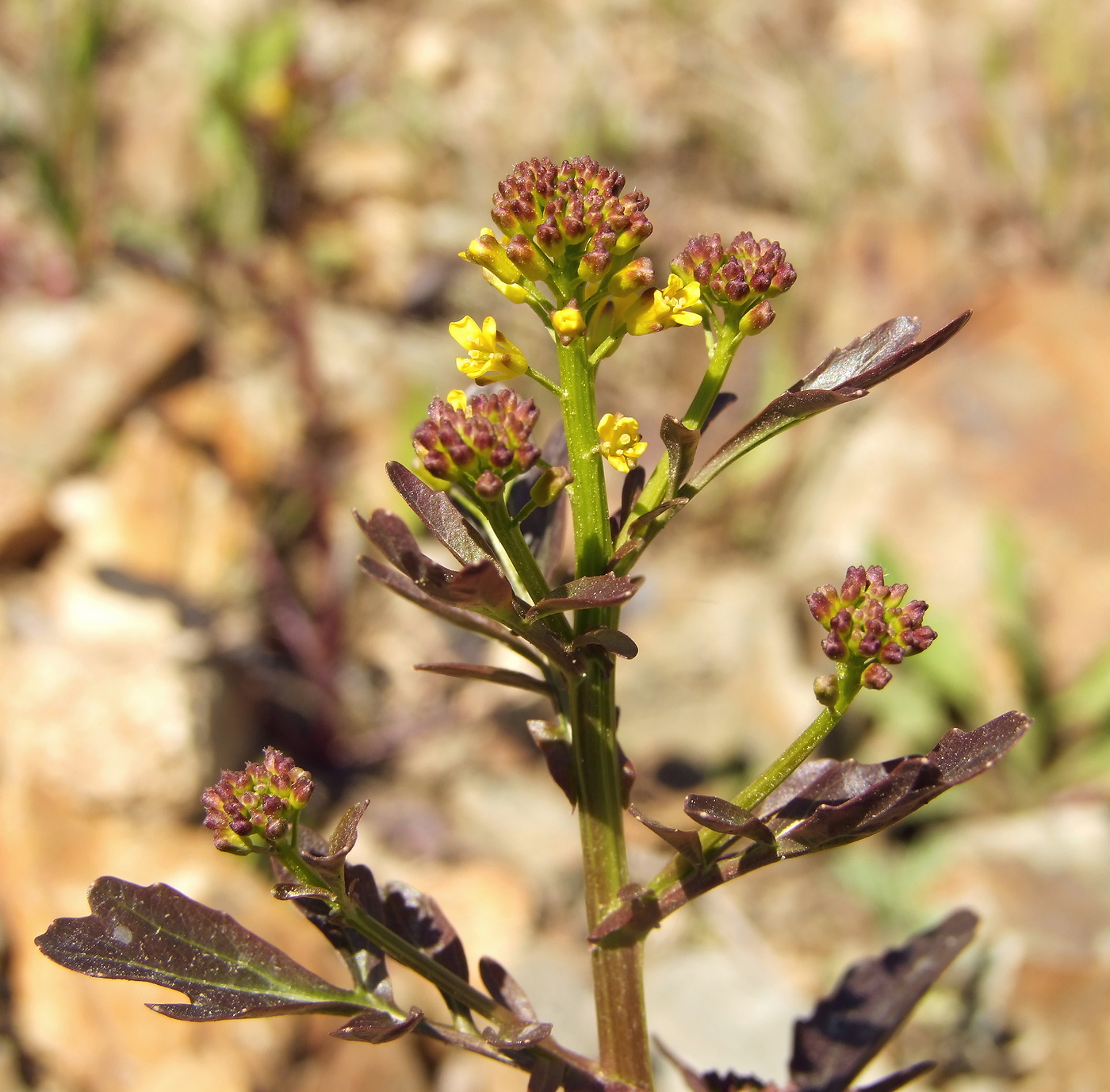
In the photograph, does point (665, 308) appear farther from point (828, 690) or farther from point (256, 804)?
point (256, 804)

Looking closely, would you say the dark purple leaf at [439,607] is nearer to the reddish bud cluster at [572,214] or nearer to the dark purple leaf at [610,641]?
the dark purple leaf at [610,641]

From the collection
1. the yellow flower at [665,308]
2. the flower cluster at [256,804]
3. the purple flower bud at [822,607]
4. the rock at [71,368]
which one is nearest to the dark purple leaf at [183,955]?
the flower cluster at [256,804]

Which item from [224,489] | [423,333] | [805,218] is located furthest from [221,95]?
[805,218]

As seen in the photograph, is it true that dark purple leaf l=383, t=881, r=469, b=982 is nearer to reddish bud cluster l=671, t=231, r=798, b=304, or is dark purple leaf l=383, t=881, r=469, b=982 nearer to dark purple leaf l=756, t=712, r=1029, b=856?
dark purple leaf l=756, t=712, r=1029, b=856

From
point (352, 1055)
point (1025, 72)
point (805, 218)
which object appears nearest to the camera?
point (352, 1055)

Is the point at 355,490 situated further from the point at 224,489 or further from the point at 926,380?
the point at 926,380

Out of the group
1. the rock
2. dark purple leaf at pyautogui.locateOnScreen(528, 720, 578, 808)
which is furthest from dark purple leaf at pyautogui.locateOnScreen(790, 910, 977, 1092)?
the rock
